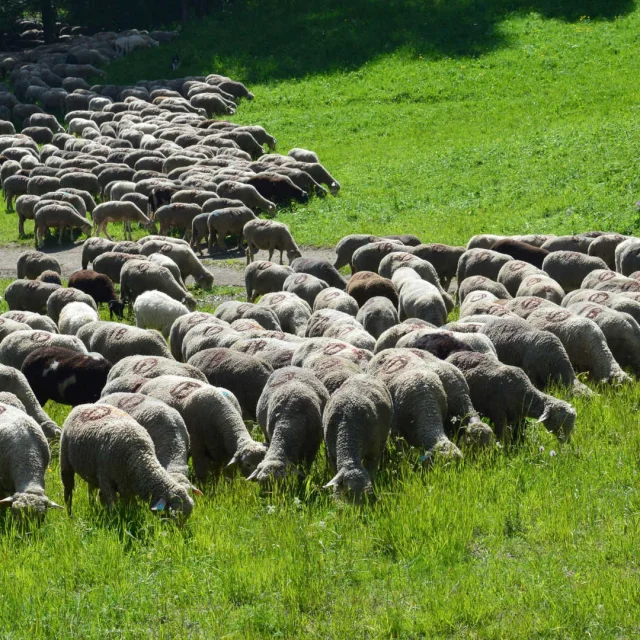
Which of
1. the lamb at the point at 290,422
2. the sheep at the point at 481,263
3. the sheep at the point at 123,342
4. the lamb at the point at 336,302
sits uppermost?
the lamb at the point at 290,422

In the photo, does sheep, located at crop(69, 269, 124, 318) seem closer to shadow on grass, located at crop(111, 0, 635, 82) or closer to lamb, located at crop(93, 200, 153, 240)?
lamb, located at crop(93, 200, 153, 240)

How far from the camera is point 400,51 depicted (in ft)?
134

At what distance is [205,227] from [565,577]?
59.2 feet

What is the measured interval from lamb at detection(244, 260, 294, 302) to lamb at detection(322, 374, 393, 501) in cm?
878

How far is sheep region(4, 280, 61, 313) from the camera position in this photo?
672 inches

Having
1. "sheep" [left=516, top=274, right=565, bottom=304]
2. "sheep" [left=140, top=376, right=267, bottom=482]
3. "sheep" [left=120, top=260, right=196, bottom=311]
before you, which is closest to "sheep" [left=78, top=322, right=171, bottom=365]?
"sheep" [left=140, top=376, right=267, bottom=482]

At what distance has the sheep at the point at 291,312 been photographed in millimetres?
15258

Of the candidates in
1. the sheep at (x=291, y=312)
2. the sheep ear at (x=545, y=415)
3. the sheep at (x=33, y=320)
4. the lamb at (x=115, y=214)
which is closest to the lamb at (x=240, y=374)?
the sheep ear at (x=545, y=415)

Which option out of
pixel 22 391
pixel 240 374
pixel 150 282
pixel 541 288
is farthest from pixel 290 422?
pixel 150 282

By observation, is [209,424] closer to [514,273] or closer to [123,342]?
[123,342]

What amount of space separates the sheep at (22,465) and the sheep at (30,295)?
8.25 meters

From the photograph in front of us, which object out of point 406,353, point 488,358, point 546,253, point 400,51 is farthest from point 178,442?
point 400,51

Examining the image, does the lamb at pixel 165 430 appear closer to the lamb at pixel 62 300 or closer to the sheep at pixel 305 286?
the lamb at pixel 62 300

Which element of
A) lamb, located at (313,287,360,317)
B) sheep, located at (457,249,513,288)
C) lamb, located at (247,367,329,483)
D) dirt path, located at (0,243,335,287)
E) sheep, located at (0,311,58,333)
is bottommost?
dirt path, located at (0,243,335,287)
